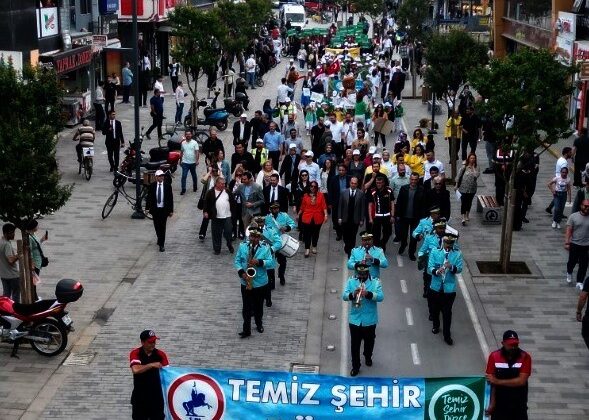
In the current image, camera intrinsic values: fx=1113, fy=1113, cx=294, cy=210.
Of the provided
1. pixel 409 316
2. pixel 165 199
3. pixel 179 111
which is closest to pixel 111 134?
pixel 165 199

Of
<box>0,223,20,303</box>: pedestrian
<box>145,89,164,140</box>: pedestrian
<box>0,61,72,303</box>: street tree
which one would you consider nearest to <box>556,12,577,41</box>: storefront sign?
<box>145,89,164,140</box>: pedestrian

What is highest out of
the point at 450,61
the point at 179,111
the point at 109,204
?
the point at 450,61

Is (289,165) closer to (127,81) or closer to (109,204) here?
(109,204)

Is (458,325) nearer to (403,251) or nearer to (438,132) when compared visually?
Answer: (403,251)

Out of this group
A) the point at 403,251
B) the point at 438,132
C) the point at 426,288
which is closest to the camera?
the point at 426,288

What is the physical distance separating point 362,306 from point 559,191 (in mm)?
9355

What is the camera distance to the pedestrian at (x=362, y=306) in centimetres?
1441

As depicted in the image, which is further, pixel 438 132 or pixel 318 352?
pixel 438 132

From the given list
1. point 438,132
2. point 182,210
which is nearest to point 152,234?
point 182,210

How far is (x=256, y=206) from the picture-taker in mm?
20812

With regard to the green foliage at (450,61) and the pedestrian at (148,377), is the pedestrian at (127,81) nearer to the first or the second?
the green foliage at (450,61)

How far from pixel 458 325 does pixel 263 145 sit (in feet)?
30.5

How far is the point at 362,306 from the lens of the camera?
14570 millimetres

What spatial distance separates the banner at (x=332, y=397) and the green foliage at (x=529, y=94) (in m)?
8.64
